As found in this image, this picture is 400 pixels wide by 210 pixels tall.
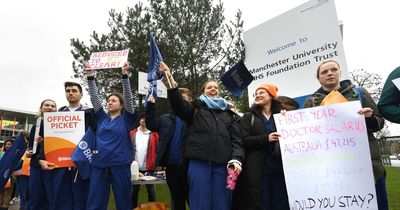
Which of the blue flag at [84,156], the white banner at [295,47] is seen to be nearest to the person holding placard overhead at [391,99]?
the white banner at [295,47]

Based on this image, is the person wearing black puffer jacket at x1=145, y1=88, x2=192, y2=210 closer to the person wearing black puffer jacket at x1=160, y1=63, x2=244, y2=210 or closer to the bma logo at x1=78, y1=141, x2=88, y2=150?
the person wearing black puffer jacket at x1=160, y1=63, x2=244, y2=210

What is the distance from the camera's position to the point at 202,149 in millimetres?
3271

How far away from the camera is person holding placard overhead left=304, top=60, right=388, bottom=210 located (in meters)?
2.84

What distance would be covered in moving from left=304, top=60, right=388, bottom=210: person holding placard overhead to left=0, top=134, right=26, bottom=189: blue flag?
399 centimetres

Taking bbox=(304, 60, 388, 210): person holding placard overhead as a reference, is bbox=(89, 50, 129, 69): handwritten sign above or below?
above

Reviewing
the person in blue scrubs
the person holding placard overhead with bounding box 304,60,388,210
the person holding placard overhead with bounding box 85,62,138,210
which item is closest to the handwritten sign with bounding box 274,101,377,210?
the person holding placard overhead with bounding box 304,60,388,210

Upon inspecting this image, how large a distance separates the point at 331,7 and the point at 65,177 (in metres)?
3.80

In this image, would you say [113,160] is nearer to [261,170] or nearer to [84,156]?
[84,156]

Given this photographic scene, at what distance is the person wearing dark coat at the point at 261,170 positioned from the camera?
317cm

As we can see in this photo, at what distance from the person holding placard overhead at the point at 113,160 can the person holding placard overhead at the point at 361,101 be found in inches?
84.1

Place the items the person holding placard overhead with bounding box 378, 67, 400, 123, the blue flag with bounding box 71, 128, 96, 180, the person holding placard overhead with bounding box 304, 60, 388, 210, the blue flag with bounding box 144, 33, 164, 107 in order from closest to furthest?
1. the person holding placard overhead with bounding box 378, 67, 400, 123
2. the person holding placard overhead with bounding box 304, 60, 388, 210
3. the blue flag with bounding box 144, 33, 164, 107
4. the blue flag with bounding box 71, 128, 96, 180

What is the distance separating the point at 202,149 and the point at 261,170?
1.95ft

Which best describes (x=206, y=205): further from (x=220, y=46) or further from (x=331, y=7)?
(x=220, y=46)

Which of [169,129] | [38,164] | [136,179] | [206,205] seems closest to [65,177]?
[38,164]
